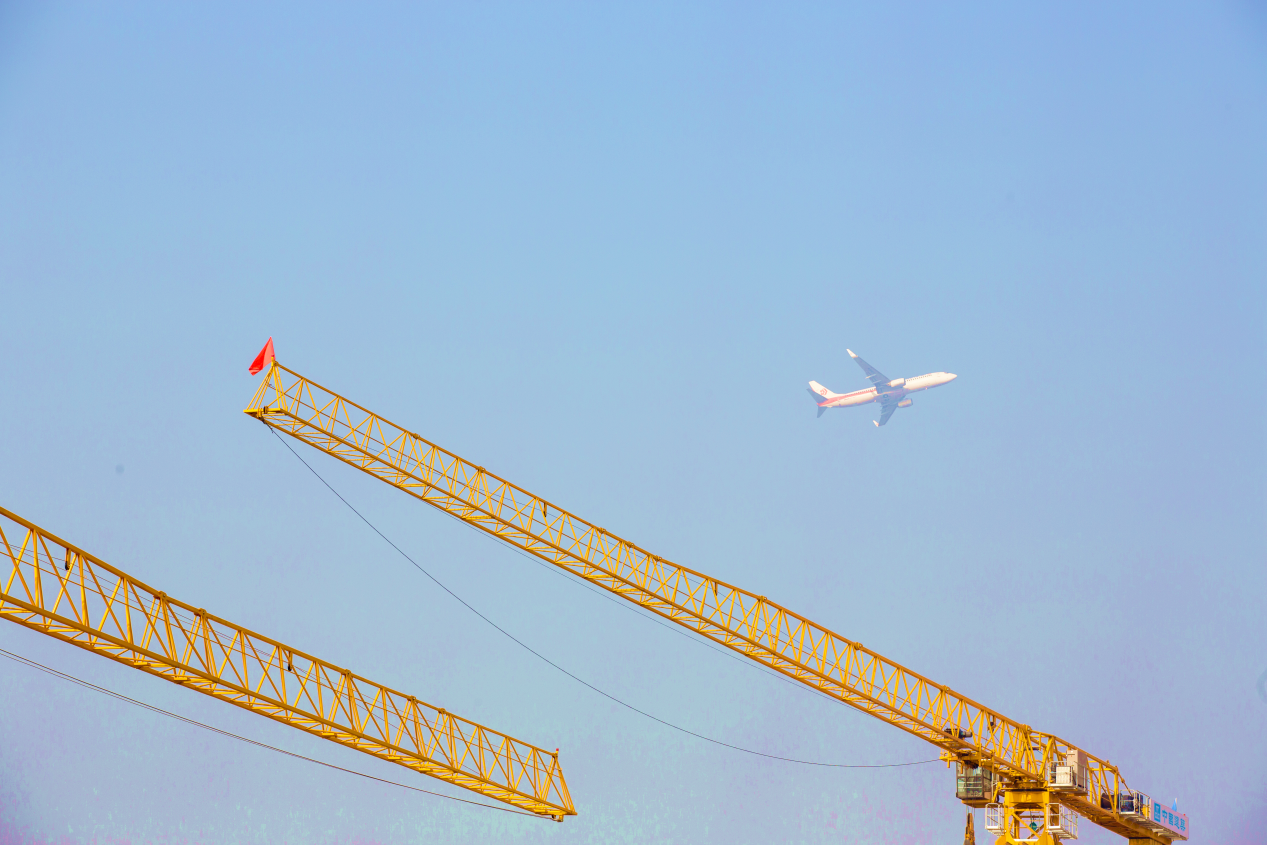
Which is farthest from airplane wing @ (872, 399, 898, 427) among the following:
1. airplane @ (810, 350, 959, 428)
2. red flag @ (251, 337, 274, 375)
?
red flag @ (251, 337, 274, 375)

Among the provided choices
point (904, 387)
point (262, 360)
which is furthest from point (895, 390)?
point (262, 360)

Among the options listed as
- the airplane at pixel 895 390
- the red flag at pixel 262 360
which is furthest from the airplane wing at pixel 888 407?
the red flag at pixel 262 360

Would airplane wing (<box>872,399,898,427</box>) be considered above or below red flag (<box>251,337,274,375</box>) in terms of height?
above

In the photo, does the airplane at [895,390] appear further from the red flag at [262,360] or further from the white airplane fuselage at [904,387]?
the red flag at [262,360]

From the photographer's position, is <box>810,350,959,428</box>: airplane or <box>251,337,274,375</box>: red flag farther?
<box>810,350,959,428</box>: airplane

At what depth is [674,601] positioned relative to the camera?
90625 millimetres

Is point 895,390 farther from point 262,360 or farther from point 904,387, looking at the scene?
point 262,360

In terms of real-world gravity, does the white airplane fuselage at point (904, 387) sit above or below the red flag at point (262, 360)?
above

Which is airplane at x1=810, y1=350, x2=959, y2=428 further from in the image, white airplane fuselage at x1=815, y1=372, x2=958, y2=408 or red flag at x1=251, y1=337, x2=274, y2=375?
red flag at x1=251, y1=337, x2=274, y2=375

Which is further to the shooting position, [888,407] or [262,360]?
[888,407]

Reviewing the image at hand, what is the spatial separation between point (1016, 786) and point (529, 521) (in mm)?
37111

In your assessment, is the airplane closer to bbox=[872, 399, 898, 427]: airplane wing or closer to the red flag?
bbox=[872, 399, 898, 427]: airplane wing

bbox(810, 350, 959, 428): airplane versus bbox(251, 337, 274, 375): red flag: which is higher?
bbox(810, 350, 959, 428): airplane

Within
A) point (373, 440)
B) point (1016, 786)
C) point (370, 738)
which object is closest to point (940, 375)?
point (1016, 786)
